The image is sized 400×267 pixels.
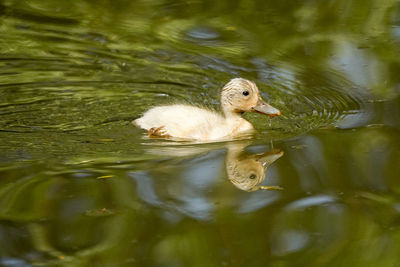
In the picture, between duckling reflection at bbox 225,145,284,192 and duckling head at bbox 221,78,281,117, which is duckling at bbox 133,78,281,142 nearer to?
duckling head at bbox 221,78,281,117

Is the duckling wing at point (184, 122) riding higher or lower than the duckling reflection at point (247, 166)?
higher

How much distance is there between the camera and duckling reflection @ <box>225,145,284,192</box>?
168 inches

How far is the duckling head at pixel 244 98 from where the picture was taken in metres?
5.91

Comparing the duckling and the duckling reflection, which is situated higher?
the duckling

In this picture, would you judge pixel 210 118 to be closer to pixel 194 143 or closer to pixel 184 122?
pixel 184 122

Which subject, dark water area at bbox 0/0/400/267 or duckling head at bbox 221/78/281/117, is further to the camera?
duckling head at bbox 221/78/281/117

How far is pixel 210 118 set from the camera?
5.78 meters

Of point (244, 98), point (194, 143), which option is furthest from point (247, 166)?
point (244, 98)

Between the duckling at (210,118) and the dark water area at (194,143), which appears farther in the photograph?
the duckling at (210,118)

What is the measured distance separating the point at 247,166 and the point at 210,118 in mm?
1196

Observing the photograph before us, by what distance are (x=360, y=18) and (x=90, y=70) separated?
10.4 feet

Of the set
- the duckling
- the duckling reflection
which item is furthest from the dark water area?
the duckling

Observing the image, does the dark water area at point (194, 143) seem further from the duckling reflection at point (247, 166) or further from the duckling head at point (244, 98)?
the duckling head at point (244, 98)

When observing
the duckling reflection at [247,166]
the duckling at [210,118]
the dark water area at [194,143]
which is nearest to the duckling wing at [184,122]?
the duckling at [210,118]
